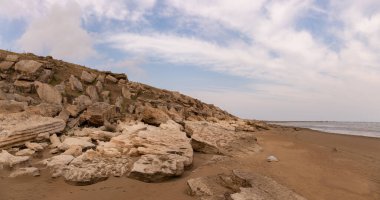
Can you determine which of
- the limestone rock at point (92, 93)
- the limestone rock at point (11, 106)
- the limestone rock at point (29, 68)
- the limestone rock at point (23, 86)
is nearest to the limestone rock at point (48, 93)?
the limestone rock at point (23, 86)

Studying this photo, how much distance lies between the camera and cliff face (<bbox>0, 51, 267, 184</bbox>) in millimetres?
7777

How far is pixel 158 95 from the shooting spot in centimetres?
1955

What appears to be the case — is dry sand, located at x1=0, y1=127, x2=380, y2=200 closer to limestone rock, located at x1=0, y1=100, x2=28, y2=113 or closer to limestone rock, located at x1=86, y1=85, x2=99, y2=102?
limestone rock, located at x1=0, y1=100, x2=28, y2=113

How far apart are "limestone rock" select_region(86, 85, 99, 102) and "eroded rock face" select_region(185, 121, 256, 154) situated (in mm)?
5140

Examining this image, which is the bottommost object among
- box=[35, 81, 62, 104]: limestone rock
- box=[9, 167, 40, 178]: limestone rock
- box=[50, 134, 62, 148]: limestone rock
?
box=[9, 167, 40, 178]: limestone rock

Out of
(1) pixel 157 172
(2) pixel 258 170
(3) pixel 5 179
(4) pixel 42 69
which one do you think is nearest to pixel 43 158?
(3) pixel 5 179

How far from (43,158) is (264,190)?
18.3 ft

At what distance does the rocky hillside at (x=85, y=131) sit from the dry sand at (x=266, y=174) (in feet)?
0.91

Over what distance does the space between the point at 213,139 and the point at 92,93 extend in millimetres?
6718

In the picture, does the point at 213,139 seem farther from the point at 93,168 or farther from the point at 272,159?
the point at 93,168

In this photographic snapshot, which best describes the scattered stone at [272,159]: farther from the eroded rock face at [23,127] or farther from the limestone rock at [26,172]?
the eroded rock face at [23,127]

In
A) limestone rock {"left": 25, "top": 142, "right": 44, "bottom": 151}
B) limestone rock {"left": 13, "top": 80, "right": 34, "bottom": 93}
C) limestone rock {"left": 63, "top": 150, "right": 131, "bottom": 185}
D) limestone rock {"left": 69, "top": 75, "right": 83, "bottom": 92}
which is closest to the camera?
limestone rock {"left": 63, "top": 150, "right": 131, "bottom": 185}

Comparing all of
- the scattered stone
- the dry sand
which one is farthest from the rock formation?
the scattered stone

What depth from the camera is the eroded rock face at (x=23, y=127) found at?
30.0 ft
